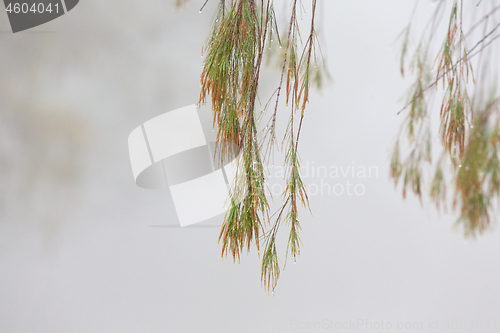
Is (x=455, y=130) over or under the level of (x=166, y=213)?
over

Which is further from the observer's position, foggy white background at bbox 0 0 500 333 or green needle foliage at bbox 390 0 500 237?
foggy white background at bbox 0 0 500 333

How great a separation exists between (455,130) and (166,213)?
0.96 meters

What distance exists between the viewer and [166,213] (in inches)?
56.8

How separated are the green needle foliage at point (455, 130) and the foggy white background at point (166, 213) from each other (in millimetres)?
55

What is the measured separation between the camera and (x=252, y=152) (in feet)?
2.60

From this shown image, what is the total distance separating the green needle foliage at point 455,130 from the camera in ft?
2.71

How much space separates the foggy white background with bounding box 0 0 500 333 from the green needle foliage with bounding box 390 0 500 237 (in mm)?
55

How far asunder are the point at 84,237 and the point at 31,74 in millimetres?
604

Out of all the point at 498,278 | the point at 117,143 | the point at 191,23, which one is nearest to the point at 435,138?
the point at 498,278

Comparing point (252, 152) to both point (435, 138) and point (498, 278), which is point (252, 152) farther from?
point (498, 278)

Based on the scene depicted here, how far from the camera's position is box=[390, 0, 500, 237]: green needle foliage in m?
0.83

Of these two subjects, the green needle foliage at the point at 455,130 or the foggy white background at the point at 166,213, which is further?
the foggy white background at the point at 166,213

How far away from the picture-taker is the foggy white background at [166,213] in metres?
1.40

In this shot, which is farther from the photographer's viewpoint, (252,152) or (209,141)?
(209,141)
